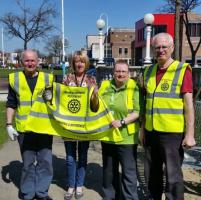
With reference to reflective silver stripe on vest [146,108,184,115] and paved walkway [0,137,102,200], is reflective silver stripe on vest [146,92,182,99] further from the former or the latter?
paved walkway [0,137,102,200]

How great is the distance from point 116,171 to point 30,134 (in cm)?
124

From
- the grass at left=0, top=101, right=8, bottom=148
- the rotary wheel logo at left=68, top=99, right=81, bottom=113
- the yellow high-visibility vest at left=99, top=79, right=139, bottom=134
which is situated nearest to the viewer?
the yellow high-visibility vest at left=99, top=79, right=139, bottom=134

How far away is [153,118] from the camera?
479 centimetres

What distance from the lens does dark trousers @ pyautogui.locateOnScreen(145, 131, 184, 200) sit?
4723 mm

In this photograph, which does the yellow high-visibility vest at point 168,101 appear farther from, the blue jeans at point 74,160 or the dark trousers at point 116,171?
the blue jeans at point 74,160

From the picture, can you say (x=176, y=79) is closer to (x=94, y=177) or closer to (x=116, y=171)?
(x=116, y=171)

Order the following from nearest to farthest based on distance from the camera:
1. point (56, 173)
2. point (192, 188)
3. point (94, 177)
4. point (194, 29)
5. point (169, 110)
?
point (169, 110) < point (192, 188) < point (94, 177) < point (56, 173) < point (194, 29)

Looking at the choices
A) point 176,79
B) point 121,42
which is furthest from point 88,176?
point 121,42

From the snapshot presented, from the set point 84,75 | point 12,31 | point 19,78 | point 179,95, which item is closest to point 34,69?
point 19,78

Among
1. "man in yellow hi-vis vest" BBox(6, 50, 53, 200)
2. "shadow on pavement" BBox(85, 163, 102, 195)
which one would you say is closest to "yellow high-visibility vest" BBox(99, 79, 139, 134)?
"man in yellow hi-vis vest" BBox(6, 50, 53, 200)

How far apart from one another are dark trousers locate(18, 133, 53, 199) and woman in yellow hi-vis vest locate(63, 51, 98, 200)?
286 mm

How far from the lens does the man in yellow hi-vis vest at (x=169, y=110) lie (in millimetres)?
4570

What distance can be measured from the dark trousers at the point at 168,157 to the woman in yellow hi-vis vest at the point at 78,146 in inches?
34.6

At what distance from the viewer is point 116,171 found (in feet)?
17.8
